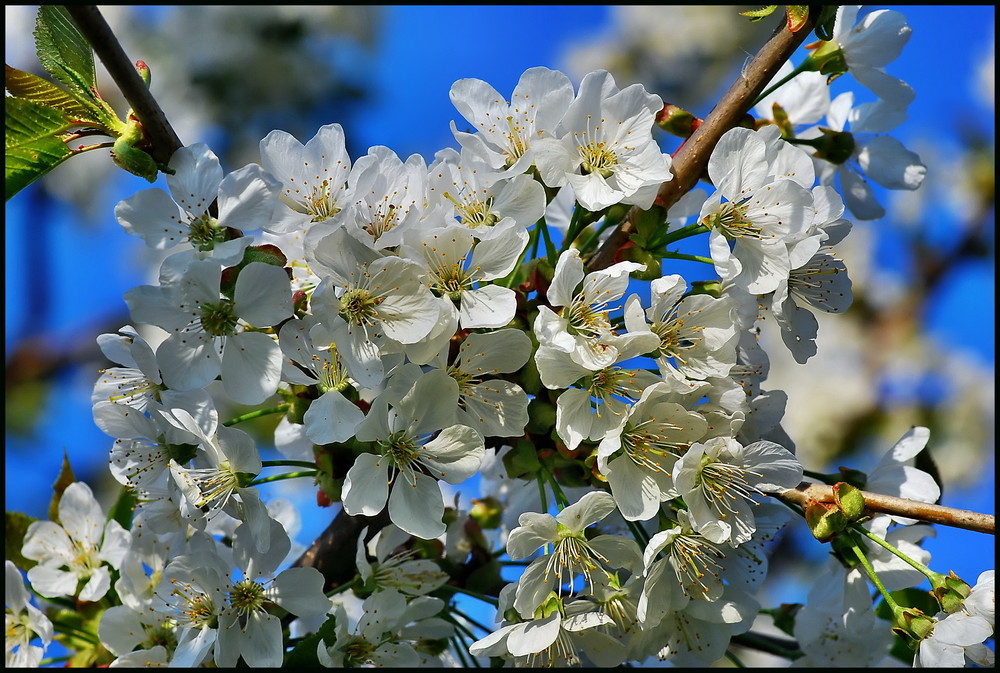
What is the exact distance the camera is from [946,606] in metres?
1.52

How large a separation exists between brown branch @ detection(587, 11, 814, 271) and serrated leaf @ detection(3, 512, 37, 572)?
152 centimetres

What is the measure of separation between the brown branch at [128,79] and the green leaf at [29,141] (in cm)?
13

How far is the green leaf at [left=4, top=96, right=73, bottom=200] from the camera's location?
1.40 m

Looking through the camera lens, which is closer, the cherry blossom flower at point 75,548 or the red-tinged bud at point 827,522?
the red-tinged bud at point 827,522

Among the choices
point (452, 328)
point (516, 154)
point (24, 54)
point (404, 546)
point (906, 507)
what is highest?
point (24, 54)

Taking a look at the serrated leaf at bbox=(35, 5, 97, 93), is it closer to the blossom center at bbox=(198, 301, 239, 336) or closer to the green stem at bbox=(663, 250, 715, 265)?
the blossom center at bbox=(198, 301, 239, 336)

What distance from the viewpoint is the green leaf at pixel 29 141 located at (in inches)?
55.3

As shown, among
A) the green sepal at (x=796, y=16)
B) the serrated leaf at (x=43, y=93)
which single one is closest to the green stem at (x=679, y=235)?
the green sepal at (x=796, y=16)

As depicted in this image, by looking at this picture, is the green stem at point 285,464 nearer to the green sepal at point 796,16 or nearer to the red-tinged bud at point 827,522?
the red-tinged bud at point 827,522

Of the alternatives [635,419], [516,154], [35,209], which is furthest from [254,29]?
[635,419]

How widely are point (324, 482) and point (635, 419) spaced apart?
618mm

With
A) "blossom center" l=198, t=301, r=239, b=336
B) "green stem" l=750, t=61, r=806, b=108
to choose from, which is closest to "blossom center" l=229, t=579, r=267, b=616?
"blossom center" l=198, t=301, r=239, b=336

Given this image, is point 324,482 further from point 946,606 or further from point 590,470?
point 946,606

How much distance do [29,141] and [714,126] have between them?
126cm
